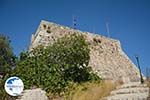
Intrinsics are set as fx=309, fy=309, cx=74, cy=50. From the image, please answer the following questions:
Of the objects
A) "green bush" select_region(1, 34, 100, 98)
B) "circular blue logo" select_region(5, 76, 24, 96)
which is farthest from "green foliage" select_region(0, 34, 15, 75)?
"circular blue logo" select_region(5, 76, 24, 96)

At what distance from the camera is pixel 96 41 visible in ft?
82.4

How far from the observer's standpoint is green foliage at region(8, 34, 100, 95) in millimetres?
16062

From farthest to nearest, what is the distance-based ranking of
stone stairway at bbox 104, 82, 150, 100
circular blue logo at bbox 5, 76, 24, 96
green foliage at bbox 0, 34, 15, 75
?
green foliage at bbox 0, 34, 15, 75 → stone stairway at bbox 104, 82, 150, 100 → circular blue logo at bbox 5, 76, 24, 96

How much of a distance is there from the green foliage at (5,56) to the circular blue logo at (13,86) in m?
6.71

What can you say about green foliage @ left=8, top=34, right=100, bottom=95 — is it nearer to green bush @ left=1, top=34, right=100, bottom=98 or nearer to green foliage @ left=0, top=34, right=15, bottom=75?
green bush @ left=1, top=34, right=100, bottom=98

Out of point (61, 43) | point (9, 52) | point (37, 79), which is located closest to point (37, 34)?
point (9, 52)

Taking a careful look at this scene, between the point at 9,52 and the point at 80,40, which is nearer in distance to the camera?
the point at 80,40

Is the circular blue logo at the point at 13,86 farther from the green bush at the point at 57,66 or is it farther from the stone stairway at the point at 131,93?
the green bush at the point at 57,66

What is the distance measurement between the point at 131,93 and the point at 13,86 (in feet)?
15.3

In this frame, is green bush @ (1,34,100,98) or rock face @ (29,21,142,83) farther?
rock face @ (29,21,142,83)

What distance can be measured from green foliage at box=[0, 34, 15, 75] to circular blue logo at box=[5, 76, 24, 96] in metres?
6.71

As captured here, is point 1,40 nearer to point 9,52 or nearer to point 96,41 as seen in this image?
point 9,52

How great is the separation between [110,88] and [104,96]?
106cm

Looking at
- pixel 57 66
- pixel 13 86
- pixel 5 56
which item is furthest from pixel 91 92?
pixel 5 56
